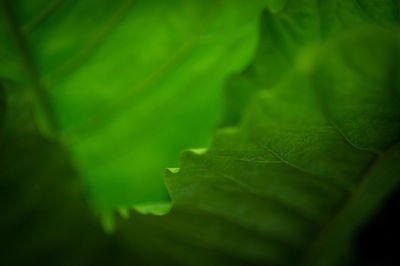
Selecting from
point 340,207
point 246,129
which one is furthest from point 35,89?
point 340,207

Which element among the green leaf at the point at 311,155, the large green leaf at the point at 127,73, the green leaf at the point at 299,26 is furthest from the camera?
the large green leaf at the point at 127,73

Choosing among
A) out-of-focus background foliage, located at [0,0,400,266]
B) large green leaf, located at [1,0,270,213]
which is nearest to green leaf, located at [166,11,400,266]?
out-of-focus background foliage, located at [0,0,400,266]

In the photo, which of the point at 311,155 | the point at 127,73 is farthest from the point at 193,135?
the point at 311,155

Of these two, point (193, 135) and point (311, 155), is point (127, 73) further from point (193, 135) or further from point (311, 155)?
point (311, 155)

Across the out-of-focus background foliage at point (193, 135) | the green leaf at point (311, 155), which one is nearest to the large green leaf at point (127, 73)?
the out-of-focus background foliage at point (193, 135)

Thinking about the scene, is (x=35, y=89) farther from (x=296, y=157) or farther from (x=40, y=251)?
(x=296, y=157)

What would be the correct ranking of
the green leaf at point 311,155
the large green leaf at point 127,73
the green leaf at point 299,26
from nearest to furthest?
the green leaf at point 311,155
the green leaf at point 299,26
the large green leaf at point 127,73

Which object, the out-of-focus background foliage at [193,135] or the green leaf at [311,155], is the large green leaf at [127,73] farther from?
the green leaf at [311,155]
